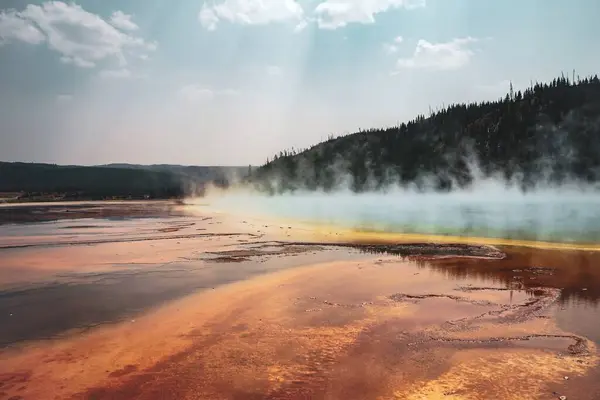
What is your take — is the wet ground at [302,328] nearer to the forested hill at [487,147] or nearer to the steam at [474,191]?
the steam at [474,191]

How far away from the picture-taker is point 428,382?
6.06m

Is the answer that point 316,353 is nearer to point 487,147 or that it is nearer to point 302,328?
point 302,328

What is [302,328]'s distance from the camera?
8.38 m

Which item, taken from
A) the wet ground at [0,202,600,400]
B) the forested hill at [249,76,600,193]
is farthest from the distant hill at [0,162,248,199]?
the wet ground at [0,202,600,400]

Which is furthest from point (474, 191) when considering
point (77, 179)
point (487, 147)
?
point (77, 179)

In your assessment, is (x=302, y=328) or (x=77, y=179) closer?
(x=302, y=328)

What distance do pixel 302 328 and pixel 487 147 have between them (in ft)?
256

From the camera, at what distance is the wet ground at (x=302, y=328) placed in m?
6.00

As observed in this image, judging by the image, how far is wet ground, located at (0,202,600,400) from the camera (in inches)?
236

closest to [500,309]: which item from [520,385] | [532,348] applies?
[532,348]

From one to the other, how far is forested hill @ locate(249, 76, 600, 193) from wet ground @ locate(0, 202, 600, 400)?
59.9 meters

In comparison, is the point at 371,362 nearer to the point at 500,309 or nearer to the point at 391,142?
the point at 500,309

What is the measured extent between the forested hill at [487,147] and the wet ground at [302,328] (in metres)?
59.9

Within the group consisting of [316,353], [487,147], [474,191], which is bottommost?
[316,353]
